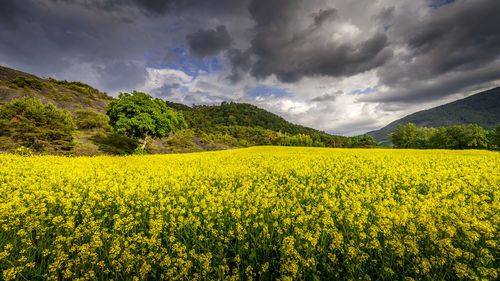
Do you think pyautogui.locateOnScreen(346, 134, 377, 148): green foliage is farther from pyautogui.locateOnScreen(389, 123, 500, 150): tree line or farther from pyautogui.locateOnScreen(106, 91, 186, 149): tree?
pyautogui.locateOnScreen(106, 91, 186, 149): tree

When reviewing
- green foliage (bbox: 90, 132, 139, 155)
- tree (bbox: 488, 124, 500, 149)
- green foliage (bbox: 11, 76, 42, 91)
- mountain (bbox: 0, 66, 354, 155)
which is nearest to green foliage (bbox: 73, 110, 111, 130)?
mountain (bbox: 0, 66, 354, 155)

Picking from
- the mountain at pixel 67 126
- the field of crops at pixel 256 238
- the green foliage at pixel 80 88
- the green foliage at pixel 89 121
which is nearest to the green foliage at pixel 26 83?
the mountain at pixel 67 126

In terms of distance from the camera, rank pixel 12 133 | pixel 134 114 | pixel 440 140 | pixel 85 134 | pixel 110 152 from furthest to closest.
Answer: pixel 440 140
pixel 85 134
pixel 110 152
pixel 134 114
pixel 12 133

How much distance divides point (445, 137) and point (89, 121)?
95765mm

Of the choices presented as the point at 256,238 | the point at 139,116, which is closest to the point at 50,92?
the point at 139,116

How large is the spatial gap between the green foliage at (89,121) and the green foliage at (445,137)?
9267 cm

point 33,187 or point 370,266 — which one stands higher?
point 33,187

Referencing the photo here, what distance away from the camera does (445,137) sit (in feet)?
179

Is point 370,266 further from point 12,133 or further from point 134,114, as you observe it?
point 12,133

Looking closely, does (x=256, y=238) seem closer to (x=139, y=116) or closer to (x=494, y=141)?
(x=139, y=116)

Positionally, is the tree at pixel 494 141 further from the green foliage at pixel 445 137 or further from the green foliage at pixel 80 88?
the green foliage at pixel 80 88

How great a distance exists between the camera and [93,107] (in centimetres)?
5172

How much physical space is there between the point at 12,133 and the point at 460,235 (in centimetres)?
3275

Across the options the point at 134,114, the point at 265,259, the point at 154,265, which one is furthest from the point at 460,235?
the point at 134,114
